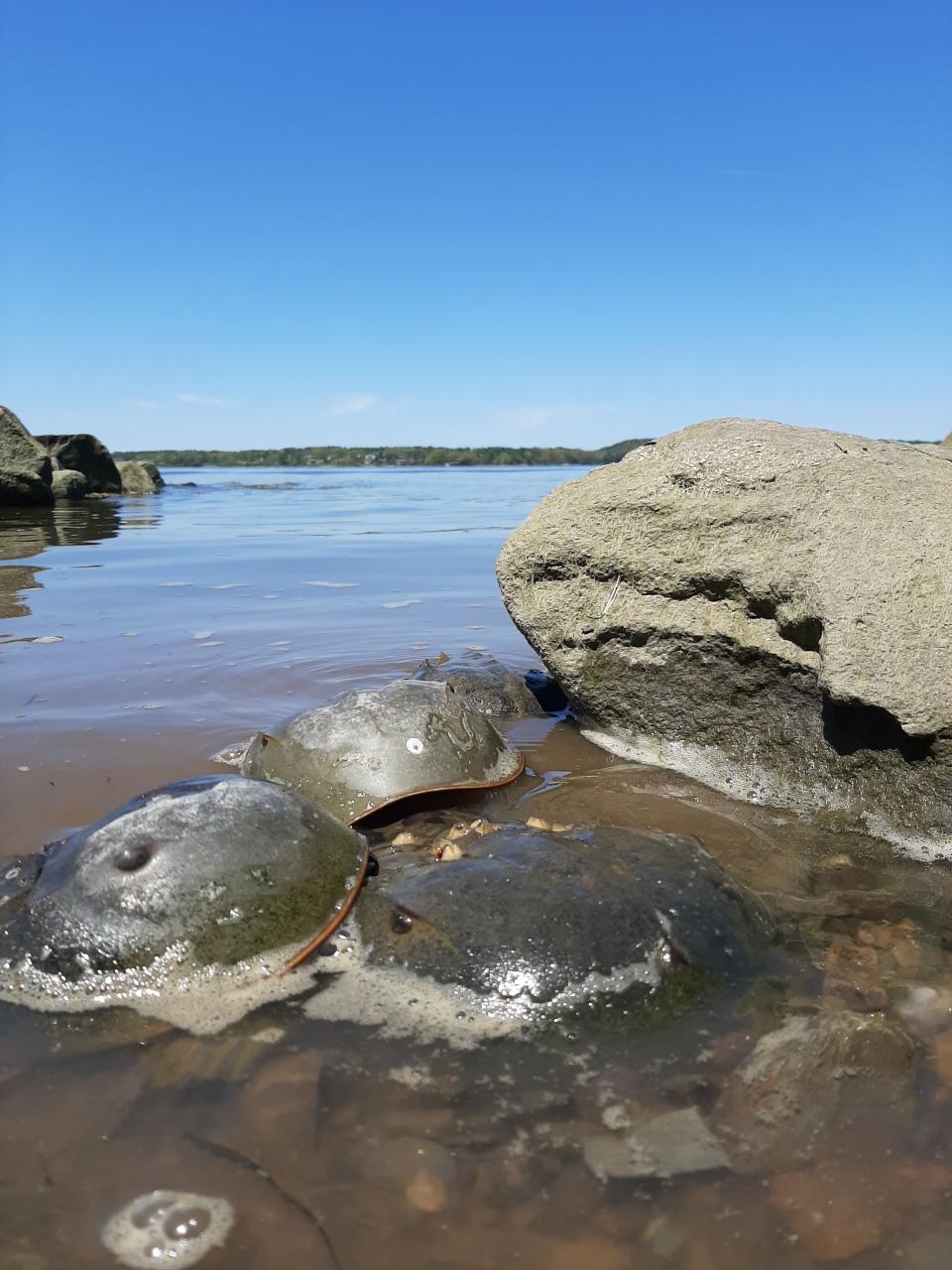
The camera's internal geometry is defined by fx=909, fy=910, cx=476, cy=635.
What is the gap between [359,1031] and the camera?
6.55 feet

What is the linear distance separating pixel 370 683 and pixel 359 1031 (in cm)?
303

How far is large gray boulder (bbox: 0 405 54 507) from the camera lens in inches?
638

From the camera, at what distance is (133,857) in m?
2.19

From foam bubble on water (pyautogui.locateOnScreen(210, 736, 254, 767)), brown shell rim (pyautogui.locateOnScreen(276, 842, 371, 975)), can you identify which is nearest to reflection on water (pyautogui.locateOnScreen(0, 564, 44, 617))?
foam bubble on water (pyautogui.locateOnScreen(210, 736, 254, 767))

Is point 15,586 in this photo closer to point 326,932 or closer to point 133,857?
point 133,857

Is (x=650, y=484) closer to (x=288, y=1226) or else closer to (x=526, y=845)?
(x=526, y=845)

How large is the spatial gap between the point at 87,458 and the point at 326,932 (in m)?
23.6

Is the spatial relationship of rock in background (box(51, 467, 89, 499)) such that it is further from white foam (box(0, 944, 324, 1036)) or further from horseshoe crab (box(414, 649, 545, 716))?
white foam (box(0, 944, 324, 1036))

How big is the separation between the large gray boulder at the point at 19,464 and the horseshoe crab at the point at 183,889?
52.6 feet

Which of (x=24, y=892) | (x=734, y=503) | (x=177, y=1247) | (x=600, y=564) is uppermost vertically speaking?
(x=734, y=503)

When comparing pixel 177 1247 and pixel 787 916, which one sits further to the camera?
pixel 787 916

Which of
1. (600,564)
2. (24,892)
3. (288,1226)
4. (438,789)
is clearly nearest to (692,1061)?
(288,1226)

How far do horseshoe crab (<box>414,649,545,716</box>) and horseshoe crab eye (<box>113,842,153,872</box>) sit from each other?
2.26m

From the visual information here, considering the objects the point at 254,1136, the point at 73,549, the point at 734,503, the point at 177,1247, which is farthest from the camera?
the point at 73,549
